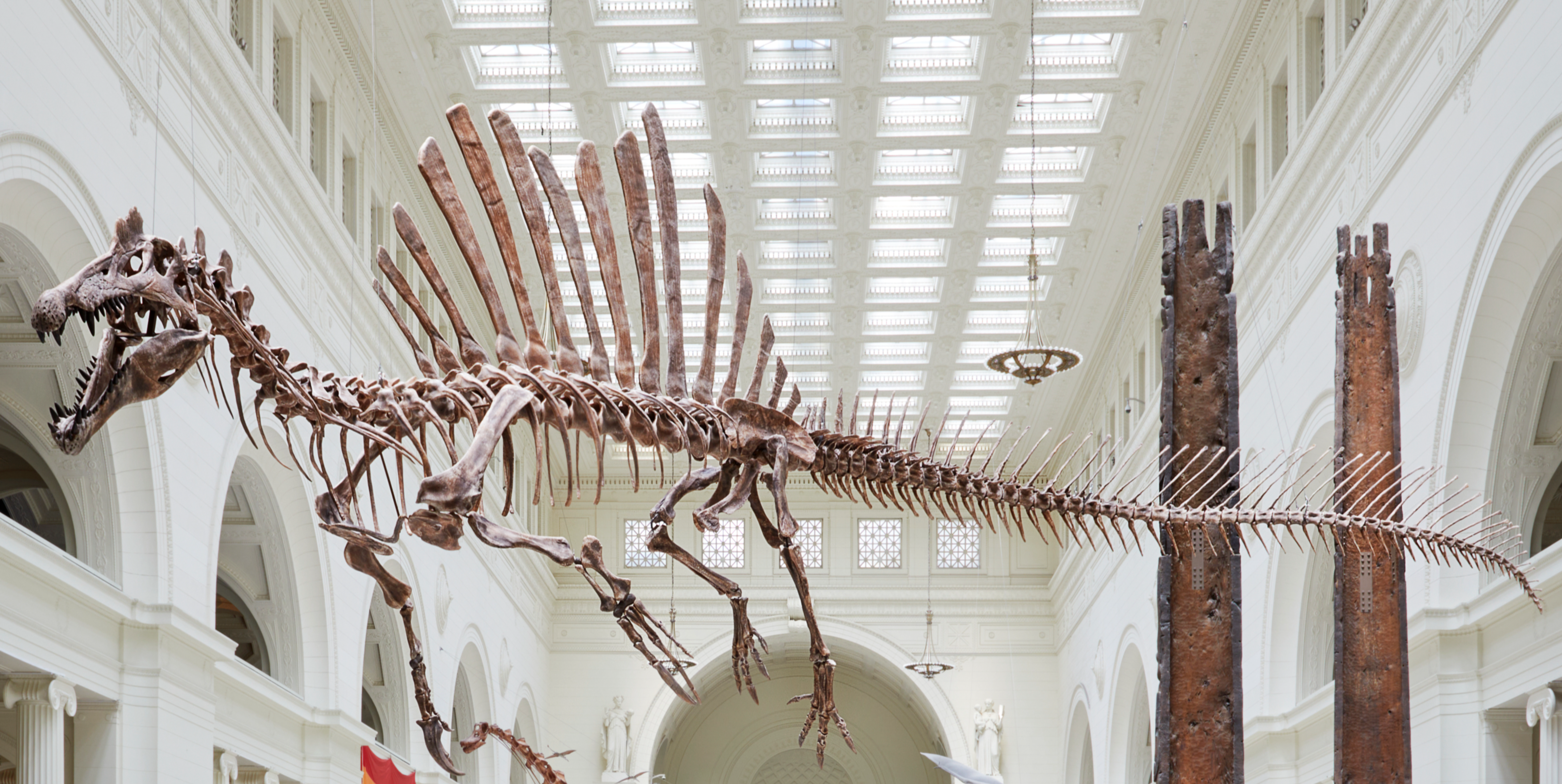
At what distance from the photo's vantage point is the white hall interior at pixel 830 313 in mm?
10445

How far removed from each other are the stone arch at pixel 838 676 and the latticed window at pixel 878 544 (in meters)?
1.32

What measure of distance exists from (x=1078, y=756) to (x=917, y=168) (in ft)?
42.7

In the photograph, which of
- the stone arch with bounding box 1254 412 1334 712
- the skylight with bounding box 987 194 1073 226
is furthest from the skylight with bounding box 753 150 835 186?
the stone arch with bounding box 1254 412 1334 712

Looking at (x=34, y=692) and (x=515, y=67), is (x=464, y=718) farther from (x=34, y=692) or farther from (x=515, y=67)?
(x=34, y=692)

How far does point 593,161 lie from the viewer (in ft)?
17.7

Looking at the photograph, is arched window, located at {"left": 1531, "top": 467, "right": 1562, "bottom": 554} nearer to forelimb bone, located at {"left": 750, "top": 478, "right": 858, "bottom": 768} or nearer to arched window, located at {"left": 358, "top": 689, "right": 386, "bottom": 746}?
forelimb bone, located at {"left": 750, "top": 478, "right": 858, "bottom": 768}

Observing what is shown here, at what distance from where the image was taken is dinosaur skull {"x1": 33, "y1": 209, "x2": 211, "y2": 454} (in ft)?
12.3

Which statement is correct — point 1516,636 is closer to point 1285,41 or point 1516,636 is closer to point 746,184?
point 1285,41

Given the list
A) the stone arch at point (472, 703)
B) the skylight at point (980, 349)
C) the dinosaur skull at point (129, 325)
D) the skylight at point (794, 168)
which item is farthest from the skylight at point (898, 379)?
the dinosaur skull at point (129, 325)

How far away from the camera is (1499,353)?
35.2 feet

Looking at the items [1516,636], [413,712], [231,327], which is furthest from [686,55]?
[231,327]

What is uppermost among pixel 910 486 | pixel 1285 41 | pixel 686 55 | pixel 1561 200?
pixel 686 55

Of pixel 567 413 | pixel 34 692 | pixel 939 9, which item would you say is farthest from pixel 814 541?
pixel 567 413

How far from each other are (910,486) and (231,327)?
267 centimetres
